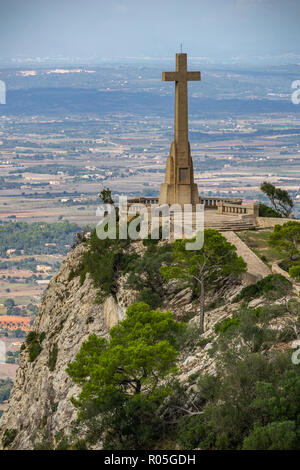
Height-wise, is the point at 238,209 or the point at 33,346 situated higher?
the point at 238,209

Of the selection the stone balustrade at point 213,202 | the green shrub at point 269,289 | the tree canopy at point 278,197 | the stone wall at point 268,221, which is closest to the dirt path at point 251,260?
the green shrub at point 269,289

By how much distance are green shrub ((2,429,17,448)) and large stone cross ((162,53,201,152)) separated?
16.4 metres

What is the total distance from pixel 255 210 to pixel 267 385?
23.2 meters

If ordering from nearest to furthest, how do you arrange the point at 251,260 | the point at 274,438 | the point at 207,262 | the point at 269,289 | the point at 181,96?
the point at 274,438 → the point at 269,289 → the point at 207,262 → the point at 251,260 → the point at 181,96

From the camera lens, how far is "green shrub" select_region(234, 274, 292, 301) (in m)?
31.8

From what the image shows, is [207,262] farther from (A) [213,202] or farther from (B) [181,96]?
(A) [213,202]

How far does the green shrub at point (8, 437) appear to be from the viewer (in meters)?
41.9

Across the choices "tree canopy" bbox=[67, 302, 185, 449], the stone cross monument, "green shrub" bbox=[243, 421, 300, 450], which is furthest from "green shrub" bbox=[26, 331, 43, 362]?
"green shrub" bbox=[243, 421, 300, 450]

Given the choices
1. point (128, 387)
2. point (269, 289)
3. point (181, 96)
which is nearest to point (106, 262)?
point (181, 96)

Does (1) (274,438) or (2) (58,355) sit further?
(2) (58,355)

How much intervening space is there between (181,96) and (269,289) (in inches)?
712

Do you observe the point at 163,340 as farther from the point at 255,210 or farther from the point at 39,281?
the point at 39,281

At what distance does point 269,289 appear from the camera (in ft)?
107
